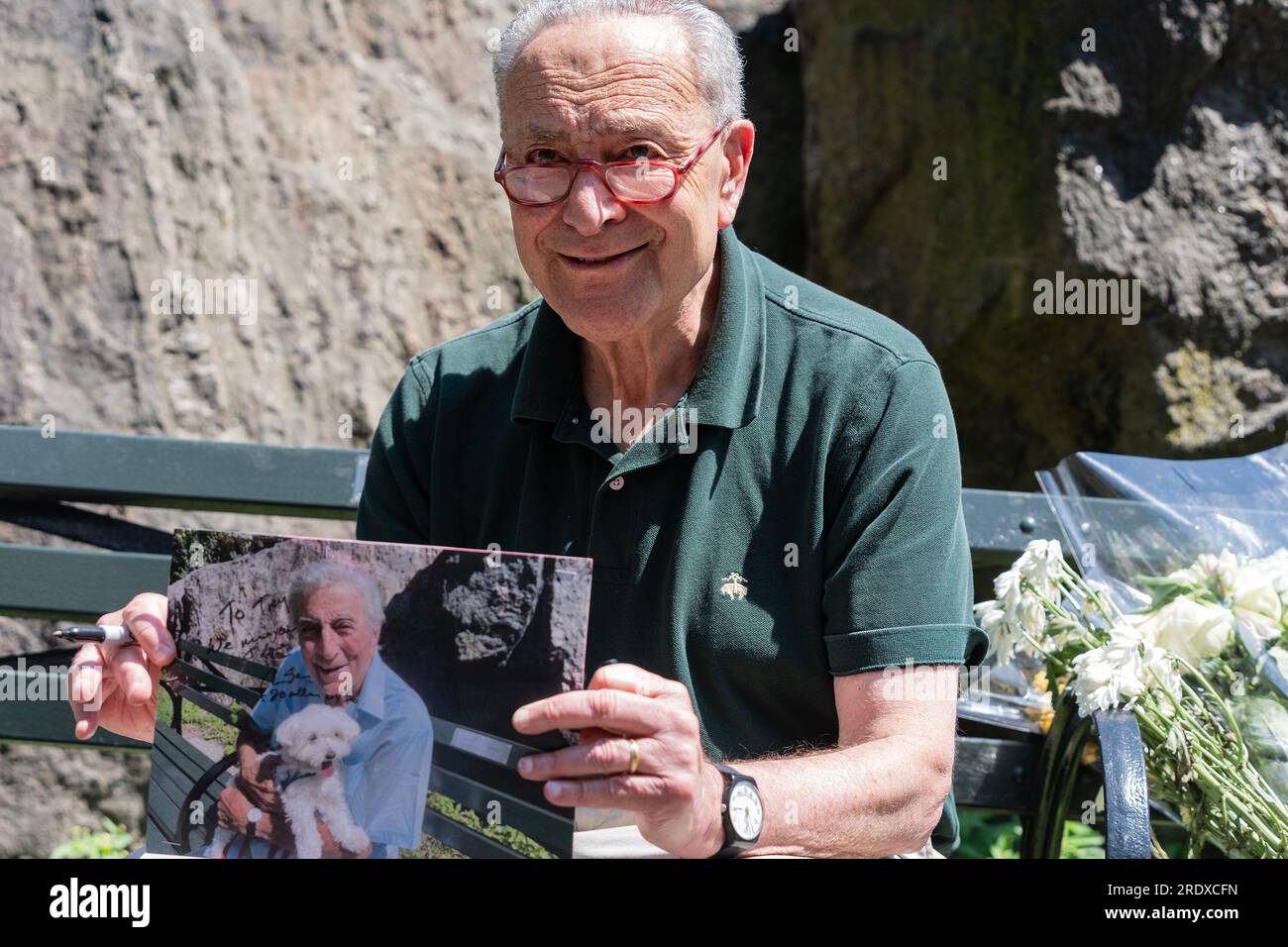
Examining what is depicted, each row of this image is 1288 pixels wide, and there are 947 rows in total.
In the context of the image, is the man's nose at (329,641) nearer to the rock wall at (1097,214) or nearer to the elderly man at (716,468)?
the elderly man at (716,468)

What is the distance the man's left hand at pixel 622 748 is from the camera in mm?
1478

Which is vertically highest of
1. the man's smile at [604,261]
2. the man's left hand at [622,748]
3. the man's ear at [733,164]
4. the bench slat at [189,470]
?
the man's ear at [733,164]

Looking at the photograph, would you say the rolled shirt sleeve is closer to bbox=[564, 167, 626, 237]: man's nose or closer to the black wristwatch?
the black wristwatch

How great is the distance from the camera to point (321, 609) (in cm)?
156

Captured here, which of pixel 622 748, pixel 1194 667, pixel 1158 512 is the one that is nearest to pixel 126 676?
pixel 622 748

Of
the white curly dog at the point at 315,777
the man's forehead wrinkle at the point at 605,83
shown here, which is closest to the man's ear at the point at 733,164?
the man's forehead wrinkle at the point at 605,83

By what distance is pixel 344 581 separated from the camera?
155 centimetres

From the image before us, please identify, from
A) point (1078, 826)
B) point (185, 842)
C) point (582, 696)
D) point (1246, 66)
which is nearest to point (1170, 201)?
point (1246, 66)

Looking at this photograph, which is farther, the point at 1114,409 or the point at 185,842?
the point at 1114,409

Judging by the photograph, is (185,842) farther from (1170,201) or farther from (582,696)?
(1170,201)

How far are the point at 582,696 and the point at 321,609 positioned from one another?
33cm

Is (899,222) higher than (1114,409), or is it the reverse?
(899,222)

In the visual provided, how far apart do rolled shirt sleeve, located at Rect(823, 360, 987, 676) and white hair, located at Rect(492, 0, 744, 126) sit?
0.48m

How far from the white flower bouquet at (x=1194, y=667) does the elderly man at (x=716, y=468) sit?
0.63 ft
